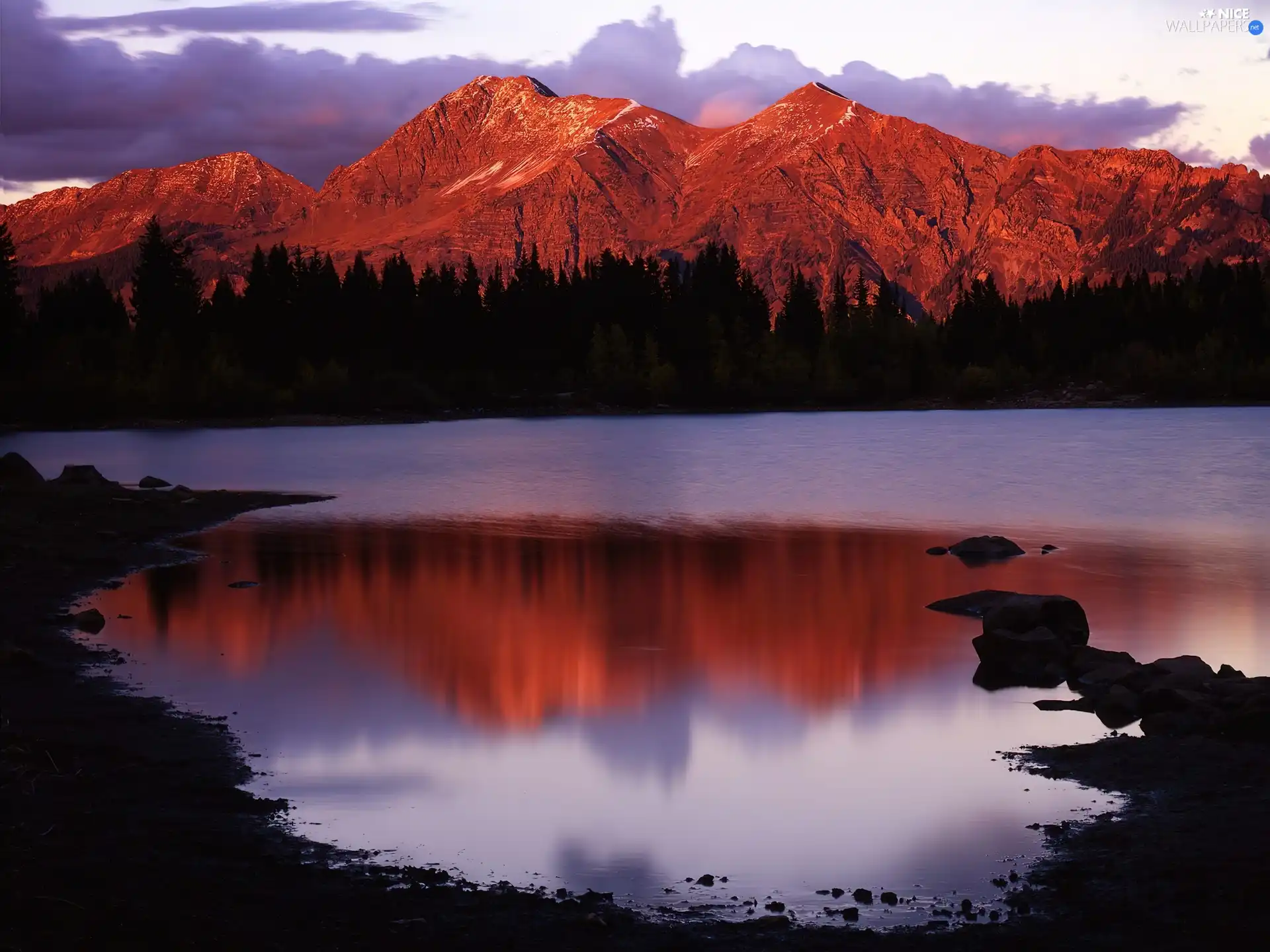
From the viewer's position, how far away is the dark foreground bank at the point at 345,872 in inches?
484

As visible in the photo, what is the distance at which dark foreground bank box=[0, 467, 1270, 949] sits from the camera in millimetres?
12297

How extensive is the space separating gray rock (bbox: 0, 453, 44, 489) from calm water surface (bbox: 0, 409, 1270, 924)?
967 cm

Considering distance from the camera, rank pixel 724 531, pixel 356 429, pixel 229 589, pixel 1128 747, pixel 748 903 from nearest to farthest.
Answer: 1. pixel 748 903
2. pixel 1128 747
3. pixel 229 589
4. pixel 724 531
5. pixel 356 429

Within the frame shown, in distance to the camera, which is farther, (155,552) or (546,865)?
(155,552)

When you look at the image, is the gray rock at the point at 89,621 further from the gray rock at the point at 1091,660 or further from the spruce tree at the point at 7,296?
the spruce tree at the point at 7,296

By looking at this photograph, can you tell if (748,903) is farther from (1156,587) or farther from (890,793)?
(1156,587)

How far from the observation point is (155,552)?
43000 mm

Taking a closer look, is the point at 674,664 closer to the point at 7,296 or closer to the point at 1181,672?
the point at 1181,672

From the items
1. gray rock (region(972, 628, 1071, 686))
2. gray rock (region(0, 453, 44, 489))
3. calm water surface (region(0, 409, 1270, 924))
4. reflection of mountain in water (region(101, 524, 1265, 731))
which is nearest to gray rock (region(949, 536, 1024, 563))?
reflection of mountain in water (region(101, 524, 1265, 731))

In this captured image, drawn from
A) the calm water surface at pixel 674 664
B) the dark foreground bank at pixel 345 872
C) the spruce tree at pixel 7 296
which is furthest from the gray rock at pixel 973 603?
the spruce tree at pixel 7 296

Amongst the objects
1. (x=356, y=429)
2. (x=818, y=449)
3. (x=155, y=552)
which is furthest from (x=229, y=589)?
(x=356, y=429)

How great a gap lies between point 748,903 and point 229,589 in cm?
2502

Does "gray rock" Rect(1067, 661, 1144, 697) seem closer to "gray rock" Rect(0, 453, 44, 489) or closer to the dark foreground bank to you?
the dark foreground bank

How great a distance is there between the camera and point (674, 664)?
2730cm
